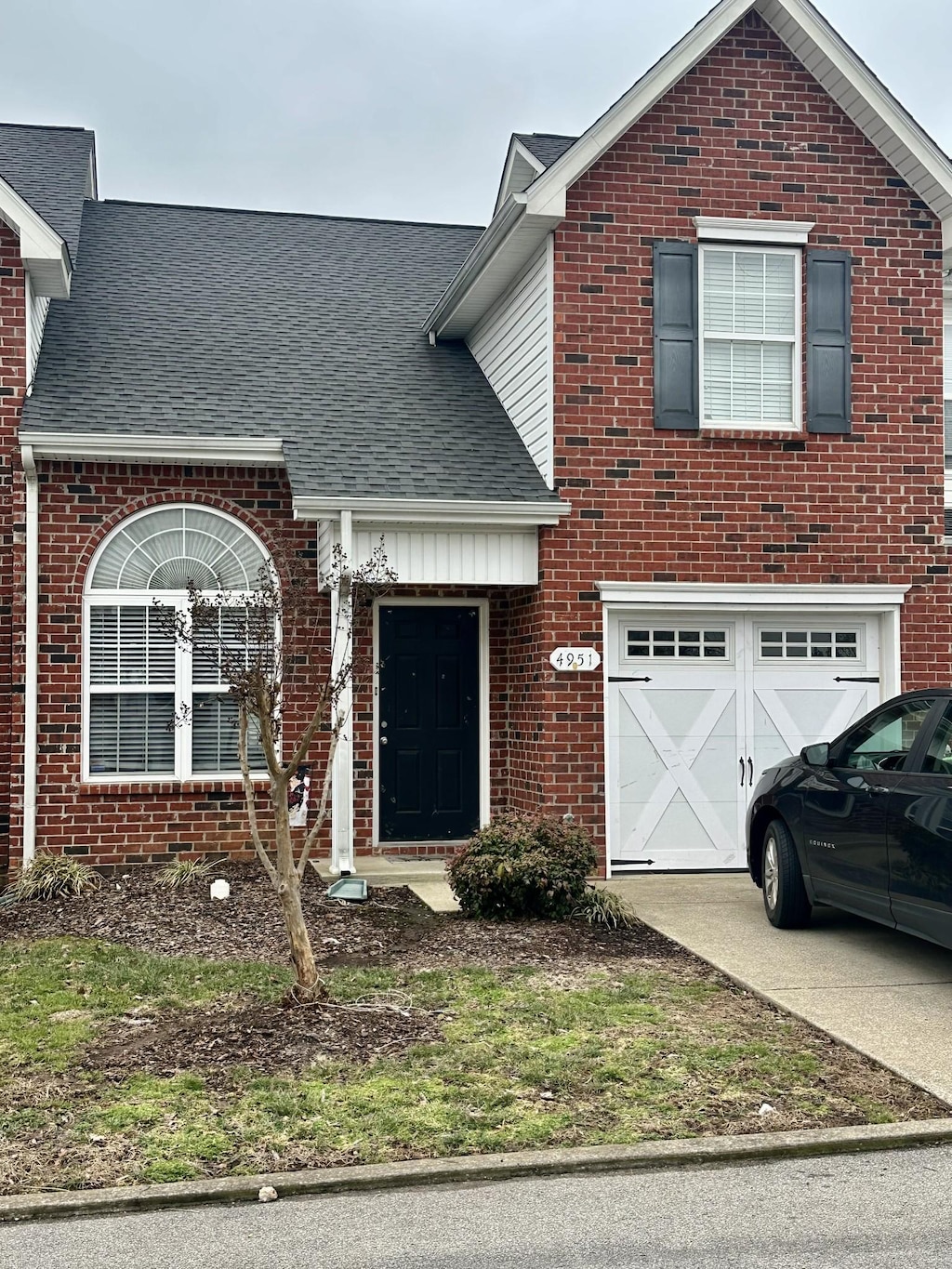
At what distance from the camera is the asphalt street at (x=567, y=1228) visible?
Answer: 4.29 m

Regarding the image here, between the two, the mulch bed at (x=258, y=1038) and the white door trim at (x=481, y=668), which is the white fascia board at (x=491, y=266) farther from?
the mulch bed at (x=258, y=1038)

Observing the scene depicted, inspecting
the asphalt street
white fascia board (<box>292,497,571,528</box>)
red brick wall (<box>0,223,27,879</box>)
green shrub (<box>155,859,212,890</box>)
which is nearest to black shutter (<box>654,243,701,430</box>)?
white fascia board (<box>292,497,571,528</box>)

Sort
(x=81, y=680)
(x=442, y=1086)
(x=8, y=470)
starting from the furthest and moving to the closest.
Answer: (x=81, y=680) → (x=8, y=470) → (x=442, y=1086)

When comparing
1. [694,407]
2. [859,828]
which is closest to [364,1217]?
[859,828]

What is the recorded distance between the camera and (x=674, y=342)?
1172 cm

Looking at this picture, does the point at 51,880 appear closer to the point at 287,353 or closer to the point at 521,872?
the point at 521,872

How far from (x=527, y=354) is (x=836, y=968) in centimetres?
646

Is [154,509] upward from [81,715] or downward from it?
upward

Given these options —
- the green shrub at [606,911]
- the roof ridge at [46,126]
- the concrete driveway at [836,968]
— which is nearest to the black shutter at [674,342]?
the concrete driveway at [836,968]

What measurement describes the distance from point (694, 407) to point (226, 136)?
3979cm

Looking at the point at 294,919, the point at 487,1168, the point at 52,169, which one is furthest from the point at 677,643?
the point at 52,169

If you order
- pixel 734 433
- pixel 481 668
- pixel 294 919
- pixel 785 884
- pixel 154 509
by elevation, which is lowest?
pixel 785 884

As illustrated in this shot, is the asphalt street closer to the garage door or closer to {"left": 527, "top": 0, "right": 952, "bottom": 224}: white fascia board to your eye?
A: the garage door

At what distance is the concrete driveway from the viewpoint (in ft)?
21.7
